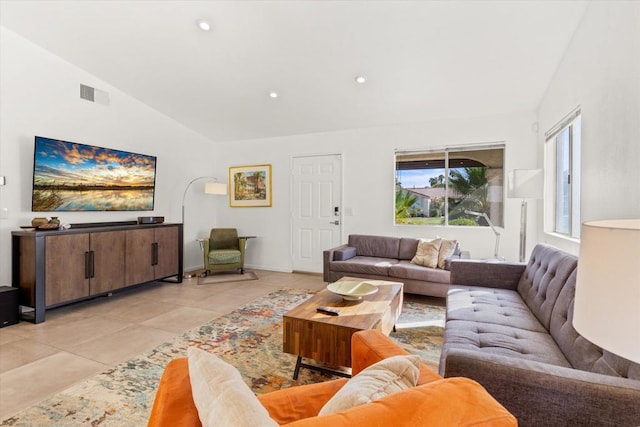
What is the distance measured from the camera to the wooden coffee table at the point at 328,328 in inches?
75.9

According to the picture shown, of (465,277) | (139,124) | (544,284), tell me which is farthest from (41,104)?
(544,284)

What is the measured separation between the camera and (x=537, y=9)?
8.29 ft

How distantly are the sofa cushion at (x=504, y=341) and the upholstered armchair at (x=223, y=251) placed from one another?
3880 mm

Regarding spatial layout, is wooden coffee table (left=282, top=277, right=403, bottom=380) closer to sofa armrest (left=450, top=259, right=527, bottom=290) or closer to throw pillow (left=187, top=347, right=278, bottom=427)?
sofa armrest (left=450, top=259, right=527, bottom=290)

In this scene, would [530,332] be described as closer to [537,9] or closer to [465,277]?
[465,277]

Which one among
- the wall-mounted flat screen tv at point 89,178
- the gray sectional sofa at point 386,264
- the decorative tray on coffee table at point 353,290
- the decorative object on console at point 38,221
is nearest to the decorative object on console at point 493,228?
the gray sectional sofa at point 386,264

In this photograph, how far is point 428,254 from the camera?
3.90 meters

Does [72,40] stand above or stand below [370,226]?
above

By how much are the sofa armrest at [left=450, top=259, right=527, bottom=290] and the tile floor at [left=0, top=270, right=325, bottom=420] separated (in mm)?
2133

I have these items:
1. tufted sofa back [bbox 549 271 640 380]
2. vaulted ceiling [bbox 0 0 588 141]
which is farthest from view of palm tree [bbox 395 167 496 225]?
tufted sofa back [bbox 549 271 640 380]

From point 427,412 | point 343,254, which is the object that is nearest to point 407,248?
point 343,254

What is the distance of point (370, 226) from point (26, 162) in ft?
14.6

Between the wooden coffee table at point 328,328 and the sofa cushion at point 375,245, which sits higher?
the sofa cushion at point 375,245

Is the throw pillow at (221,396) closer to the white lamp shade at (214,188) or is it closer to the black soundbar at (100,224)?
the black soundbar at (100,224)
